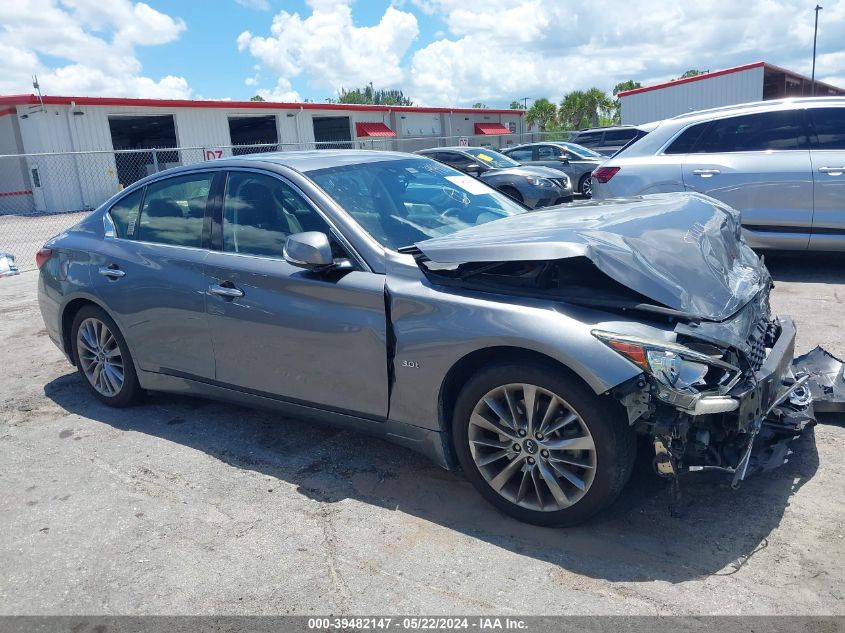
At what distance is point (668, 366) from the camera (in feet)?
9.30

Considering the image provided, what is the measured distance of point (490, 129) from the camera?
44.8 metres

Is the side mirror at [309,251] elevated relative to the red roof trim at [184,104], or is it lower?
lower

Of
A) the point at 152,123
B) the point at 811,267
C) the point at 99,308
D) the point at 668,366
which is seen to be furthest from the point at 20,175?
the point at 668,366

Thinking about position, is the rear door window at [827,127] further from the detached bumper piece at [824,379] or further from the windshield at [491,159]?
the windshield at [491,159]

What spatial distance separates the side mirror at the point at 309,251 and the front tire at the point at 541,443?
0.97m

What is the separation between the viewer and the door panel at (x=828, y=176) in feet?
22.3

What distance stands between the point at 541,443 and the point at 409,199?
5.77 ft

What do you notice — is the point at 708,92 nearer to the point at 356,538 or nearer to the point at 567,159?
the point at 567,159

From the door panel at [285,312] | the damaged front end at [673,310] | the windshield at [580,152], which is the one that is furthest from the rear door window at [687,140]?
the windshield at [580,152]

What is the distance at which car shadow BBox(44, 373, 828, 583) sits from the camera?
297cm

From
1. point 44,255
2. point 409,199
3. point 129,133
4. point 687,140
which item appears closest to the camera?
point 409,199

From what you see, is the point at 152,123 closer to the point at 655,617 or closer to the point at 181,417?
the point at 181,417

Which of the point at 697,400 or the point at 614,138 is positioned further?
the point at 614,138

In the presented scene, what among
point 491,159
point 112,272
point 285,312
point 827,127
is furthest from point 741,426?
point 491,159
